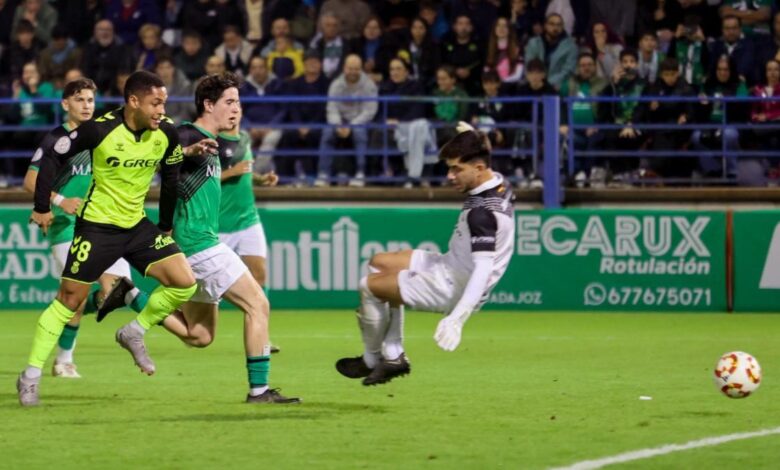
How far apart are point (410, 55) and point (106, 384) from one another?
9762 mm

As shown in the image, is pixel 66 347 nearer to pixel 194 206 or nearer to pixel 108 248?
pixel 194 206

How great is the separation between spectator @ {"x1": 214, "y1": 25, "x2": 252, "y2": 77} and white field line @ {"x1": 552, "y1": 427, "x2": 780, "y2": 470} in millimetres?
13211

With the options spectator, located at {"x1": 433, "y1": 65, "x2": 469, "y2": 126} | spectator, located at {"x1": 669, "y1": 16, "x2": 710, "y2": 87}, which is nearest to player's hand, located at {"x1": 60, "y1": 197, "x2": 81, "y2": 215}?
spectator, located at {"x1": 433, "y1": 65, "x2": 469, "y2": 126}

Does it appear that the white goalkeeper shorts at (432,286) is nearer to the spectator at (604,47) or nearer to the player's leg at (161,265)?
the player's leg at (161,265)

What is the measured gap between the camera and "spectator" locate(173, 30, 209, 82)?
21.1 metres

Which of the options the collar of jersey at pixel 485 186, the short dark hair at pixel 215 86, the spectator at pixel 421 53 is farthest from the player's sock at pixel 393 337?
the spectator at pixel 421 53

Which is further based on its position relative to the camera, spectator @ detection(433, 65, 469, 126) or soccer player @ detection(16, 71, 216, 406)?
spectator @ detection(433, 65, 469, 126)

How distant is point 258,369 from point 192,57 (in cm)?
1173

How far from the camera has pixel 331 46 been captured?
20875 millimetres

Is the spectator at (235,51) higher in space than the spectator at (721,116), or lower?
higher

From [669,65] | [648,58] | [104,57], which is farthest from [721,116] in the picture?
[104,57]

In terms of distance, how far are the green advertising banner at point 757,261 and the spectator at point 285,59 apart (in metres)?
6.15

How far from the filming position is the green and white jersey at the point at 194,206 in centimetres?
1051

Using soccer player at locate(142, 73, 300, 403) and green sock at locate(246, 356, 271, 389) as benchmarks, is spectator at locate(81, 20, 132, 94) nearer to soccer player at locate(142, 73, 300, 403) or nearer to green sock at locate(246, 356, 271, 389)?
soccer player at locate(142, 73, 300, 403)
